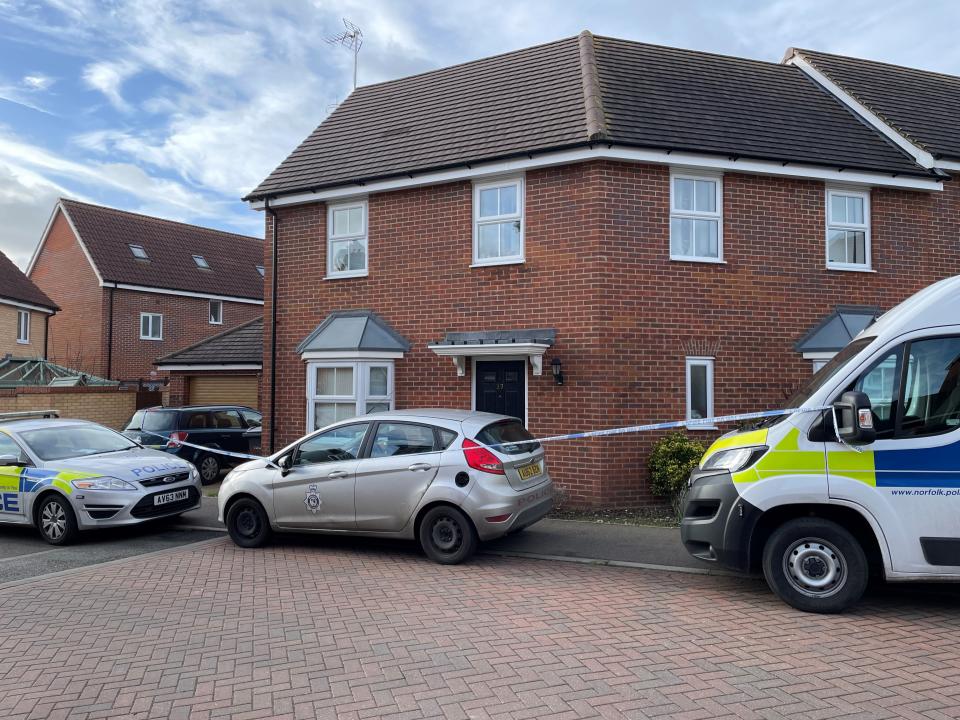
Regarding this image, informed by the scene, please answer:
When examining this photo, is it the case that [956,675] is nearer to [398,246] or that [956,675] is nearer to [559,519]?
[559,519]

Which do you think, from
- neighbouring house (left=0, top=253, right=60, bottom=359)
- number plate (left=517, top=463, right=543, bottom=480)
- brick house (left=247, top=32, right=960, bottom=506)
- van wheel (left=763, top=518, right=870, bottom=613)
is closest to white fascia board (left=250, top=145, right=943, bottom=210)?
brick house (left=247, top=32, right=960, bottom=506)

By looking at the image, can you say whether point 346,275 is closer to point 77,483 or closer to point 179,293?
point 77,483

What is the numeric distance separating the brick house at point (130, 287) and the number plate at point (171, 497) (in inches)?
698

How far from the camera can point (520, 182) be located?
11.2 m

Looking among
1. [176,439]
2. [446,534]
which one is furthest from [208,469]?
[446,534]

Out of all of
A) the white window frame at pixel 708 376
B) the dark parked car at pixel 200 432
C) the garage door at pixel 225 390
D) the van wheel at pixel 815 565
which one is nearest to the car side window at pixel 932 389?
the van wheel at pixel 815 565

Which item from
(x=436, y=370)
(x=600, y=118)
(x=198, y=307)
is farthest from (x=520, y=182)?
(x=198, y=307)

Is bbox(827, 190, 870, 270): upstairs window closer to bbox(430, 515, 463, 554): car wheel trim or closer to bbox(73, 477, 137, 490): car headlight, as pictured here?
bbox(430, 515, 463, 554): car wheel trim

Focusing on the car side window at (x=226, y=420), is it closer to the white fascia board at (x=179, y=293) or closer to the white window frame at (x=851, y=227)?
the white window frame at (x=851, y=227)

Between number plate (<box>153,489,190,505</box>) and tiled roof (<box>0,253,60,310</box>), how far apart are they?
20296mm

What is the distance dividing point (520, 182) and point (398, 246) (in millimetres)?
2278

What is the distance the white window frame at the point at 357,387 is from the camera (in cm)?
1175

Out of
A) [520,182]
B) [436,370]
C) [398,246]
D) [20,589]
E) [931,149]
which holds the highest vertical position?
[931,149]

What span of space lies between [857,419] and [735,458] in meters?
0.96
